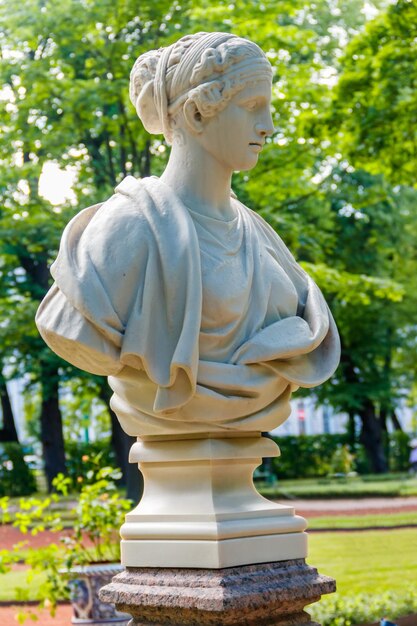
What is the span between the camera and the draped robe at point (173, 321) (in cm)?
421

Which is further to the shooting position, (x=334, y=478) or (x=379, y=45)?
(x=334, y=478)

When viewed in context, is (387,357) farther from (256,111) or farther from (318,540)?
(256,111)

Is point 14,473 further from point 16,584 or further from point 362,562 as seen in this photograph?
point 362,562

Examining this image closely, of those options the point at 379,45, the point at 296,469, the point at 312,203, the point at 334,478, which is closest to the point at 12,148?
the point at 379,45

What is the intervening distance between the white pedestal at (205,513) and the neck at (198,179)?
97 cm

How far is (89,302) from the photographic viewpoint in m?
4.17

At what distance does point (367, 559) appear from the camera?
1350 centimetres

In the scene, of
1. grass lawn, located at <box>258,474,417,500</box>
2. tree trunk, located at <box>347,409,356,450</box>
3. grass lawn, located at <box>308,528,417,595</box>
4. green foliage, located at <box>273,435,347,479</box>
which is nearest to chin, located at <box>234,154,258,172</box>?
grass lawn, located at <box>308,528,417,595</box>

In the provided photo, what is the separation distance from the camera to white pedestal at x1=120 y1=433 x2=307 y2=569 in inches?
169

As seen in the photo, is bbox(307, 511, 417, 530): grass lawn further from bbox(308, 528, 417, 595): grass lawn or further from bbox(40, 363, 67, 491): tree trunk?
bbox(40, 363, 67, 491): tree trunk

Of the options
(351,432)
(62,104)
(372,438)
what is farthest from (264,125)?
(351,432)

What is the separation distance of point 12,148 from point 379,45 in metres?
6.72

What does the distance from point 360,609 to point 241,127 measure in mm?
5860

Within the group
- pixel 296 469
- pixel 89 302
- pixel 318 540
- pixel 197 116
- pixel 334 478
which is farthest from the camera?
pixel 296 469
